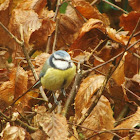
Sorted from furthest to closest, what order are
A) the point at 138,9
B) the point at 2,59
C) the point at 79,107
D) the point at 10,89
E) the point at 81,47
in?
the point at 138,9 < the point at 2,59 < the point at 81,47 < the point at 10,89 < the point at 79,107

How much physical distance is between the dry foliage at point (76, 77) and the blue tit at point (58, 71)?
0.08 metres

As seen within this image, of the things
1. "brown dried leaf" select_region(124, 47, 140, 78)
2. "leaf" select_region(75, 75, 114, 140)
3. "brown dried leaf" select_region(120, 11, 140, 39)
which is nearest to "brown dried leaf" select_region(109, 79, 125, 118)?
"brown dried leaf" select_region(124, 47, 140, 78)

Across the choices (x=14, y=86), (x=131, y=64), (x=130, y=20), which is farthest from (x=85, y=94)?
(x=130, y=20)

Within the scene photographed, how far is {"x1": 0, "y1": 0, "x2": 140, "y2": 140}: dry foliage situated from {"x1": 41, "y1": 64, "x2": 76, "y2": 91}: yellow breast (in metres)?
0.07

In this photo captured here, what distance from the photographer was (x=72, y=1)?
1.85 m

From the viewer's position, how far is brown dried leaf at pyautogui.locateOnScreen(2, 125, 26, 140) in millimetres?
1225

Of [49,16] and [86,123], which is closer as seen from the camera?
[86,123]

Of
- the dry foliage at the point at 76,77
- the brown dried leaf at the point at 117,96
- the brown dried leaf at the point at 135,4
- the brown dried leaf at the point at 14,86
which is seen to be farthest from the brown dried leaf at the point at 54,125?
the brown dried leaf at the point at 135,4

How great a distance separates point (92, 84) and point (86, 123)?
186mm

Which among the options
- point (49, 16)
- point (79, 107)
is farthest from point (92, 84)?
point (49, 16)

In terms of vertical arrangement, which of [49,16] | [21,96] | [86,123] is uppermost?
[49,16]

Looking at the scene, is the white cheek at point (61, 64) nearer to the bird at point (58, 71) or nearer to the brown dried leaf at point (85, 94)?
the bird at point (58, 71)

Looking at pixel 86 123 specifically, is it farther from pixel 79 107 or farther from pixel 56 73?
pixel 56 73

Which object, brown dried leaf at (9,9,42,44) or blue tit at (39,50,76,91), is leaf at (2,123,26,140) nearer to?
blue tit at (39,50,76,91)
